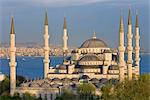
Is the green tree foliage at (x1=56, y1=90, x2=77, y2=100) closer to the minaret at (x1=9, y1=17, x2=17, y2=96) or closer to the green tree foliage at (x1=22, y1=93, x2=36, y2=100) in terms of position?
the green tree foliage at (x1=22, y1=93, x2=36, y2=100)

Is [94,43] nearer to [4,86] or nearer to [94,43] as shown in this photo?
[94,43]

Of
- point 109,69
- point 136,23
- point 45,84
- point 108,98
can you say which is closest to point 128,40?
point 109,69

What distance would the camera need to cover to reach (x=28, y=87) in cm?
2330

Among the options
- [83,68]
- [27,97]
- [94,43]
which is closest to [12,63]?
[27,97]

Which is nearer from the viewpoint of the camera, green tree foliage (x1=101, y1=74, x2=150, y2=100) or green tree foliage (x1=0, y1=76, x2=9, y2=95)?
green tree foliage (x1=101, y1=74, x2=150, y2=100)

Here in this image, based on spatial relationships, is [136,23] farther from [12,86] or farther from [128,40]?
[12,86]

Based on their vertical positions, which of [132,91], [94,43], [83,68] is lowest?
[132,91]

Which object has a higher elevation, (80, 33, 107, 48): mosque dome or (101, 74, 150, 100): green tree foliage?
(80, 33, 107, 48): mosque dome

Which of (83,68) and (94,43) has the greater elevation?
(94,43)

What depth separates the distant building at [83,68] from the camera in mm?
23328

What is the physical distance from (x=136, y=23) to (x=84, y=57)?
4.24 metres

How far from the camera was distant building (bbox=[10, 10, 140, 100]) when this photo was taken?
2333 cm

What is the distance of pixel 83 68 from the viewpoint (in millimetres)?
28172

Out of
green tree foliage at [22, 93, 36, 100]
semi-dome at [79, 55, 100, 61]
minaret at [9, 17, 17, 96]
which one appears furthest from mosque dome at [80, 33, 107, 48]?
green tree foliage at [22, 93, 36, 100]
